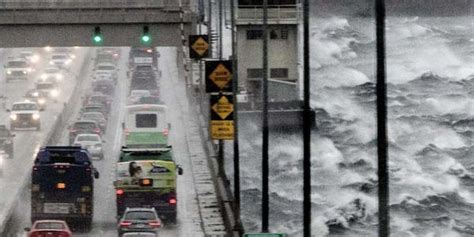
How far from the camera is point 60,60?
11412 centimetres

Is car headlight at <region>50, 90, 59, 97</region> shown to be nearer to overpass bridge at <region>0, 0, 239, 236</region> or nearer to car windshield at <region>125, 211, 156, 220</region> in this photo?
overpass bridge at <region>0, 0, 239, 236</region>

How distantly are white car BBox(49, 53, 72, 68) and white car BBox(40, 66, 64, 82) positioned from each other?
234 cm

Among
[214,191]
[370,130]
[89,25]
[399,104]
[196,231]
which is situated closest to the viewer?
[196,231]

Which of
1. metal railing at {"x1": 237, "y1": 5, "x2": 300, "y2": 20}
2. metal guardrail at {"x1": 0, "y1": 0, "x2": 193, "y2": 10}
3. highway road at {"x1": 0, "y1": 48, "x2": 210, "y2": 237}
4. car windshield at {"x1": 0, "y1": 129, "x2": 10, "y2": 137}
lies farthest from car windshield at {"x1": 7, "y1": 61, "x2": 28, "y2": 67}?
metal guardrail at {"x1": 0, "y1": 0, "x2": 193, "y2": 10}

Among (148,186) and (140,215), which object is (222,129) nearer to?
(148,186)

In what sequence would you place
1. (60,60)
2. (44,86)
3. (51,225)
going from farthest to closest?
(60,60)
(44,86)
(51,225)

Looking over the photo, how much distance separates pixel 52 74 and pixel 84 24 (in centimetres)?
4212

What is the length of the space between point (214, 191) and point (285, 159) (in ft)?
186

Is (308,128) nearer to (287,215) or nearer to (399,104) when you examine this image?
(287,215)

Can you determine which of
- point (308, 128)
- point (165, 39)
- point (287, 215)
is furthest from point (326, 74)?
point (308, 128)

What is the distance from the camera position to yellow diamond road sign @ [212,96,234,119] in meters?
50.6

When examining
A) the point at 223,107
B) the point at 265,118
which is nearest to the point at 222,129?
the point at 223,107

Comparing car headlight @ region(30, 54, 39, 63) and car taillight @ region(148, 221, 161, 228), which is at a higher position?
car headlight @ region(30, 54, 39, 63)

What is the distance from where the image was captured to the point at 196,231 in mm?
48219
